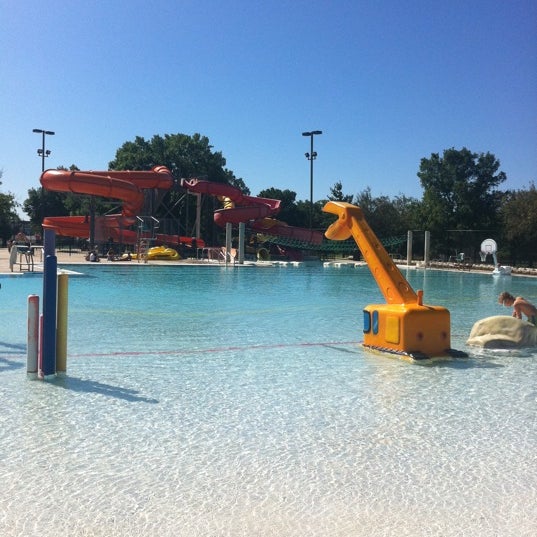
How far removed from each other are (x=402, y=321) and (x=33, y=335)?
143 inches

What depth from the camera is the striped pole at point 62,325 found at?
548 centimetres

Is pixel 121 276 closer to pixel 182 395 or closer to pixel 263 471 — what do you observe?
pixel 182 395

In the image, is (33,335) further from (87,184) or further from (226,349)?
(87,184)

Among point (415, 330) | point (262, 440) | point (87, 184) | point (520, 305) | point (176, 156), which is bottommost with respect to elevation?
point (262, 440)

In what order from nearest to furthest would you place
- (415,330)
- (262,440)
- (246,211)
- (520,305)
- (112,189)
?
(262,440) → (415,330) → (520,305) → (112,189) → (246,211)

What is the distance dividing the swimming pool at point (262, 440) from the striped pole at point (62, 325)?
141 millimetres

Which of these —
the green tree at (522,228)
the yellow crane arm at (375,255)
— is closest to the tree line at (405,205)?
the green tree at (522,228)

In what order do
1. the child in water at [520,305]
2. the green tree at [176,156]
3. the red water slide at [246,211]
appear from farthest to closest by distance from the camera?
the green tree at [176,156] < the red water slide at [246,211] < the child in water at [520,305]

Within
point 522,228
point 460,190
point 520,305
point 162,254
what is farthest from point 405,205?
point 520,305

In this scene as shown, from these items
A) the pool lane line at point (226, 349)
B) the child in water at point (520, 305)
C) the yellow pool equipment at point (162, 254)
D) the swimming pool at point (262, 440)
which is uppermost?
the yellow pool equipment at point (162, 254)

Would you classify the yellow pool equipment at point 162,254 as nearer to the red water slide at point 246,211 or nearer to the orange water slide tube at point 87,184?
the orange water slide tube at point 87,184

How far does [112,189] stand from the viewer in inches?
1109

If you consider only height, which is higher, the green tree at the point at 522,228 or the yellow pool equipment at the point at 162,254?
the green tree at the point at 522,228

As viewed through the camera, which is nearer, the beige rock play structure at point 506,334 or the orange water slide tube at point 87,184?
the beige rock play structure at point 506,334
